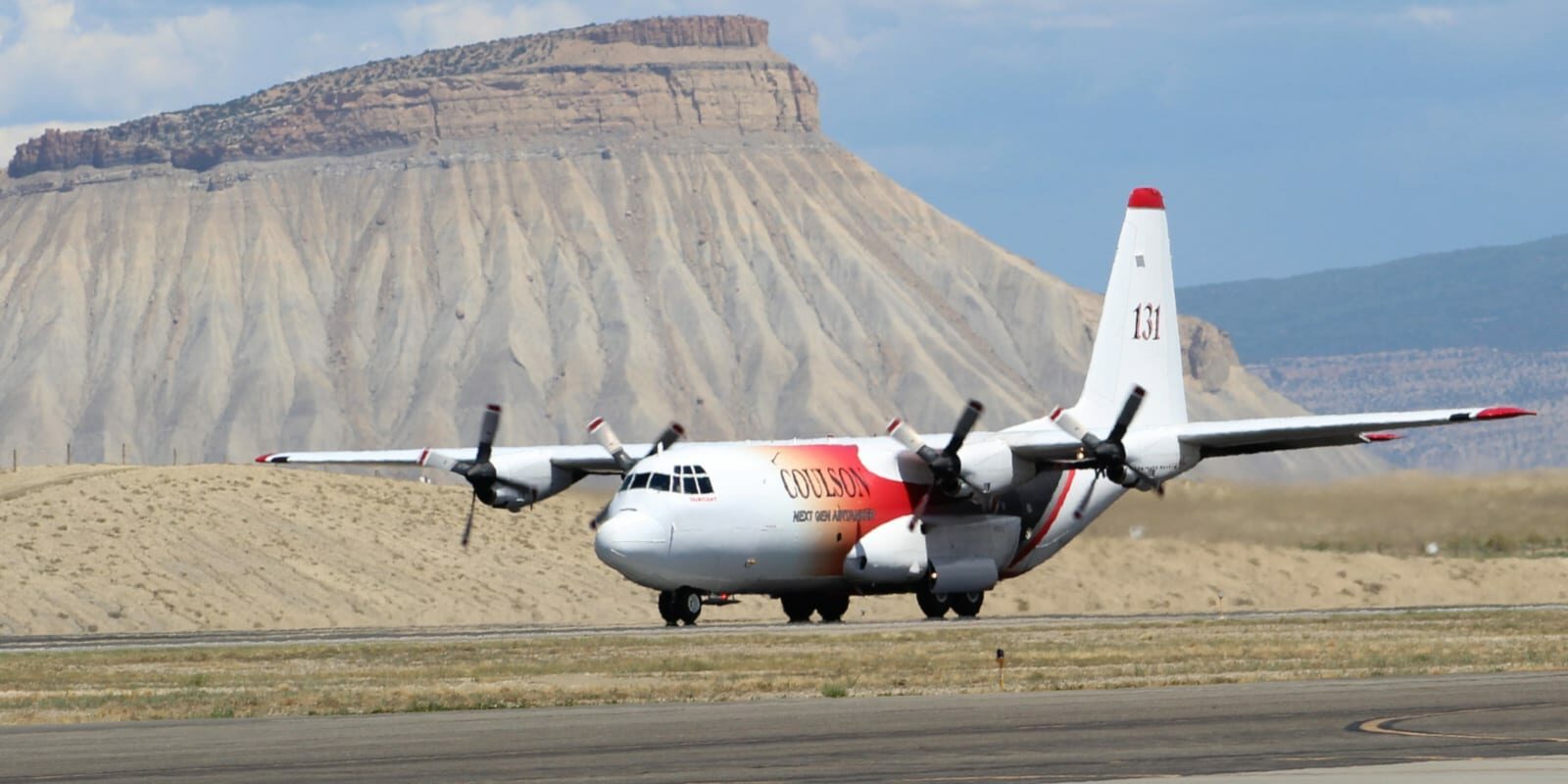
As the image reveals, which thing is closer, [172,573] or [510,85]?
[172,573]

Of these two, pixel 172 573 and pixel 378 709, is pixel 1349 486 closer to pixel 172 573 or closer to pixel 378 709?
pixel 172 573

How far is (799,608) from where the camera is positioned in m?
50.8

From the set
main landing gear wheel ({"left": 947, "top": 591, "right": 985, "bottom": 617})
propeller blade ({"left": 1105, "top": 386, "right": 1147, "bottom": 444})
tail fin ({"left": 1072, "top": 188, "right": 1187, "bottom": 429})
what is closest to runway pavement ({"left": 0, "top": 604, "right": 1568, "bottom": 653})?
main landing gear wheel ({"left": 947, "top": 591, "right": 985, "bottom": 617})

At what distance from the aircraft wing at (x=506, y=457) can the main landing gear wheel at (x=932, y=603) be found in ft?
22.1

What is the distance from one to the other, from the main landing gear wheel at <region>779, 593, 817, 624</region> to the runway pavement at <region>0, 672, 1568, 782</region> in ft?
68.0

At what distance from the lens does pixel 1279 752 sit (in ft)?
70.5

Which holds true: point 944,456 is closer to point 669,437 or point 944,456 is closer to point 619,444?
point 669,437

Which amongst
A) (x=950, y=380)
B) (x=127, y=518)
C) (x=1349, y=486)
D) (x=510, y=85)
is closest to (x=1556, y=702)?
(x=1349, y=486)

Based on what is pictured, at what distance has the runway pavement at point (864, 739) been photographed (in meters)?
21.0

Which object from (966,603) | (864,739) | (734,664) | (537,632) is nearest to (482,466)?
(537,632)

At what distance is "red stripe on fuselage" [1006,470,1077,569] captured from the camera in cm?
5138

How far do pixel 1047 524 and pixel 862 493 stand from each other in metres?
5.19

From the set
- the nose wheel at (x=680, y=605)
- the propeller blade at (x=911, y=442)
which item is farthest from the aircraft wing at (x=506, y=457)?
the propeller blade at (x=911, y=442)

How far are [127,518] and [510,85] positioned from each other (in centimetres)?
13692
